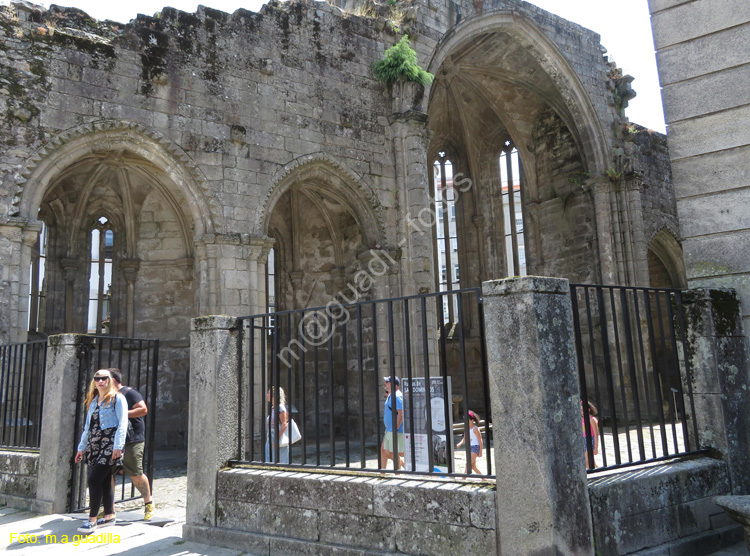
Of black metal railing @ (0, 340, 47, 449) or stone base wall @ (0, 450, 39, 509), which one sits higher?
black metal railing @ (0, 340, 47, 449)

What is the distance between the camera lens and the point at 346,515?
4.21 meters

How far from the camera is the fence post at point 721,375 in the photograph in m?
4.59

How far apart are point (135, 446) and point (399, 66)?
8583 mm

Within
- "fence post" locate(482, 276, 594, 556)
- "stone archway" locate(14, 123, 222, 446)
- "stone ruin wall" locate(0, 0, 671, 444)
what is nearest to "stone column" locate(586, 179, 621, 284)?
"stone ruin wall" locate(0, 0, 671, 444)

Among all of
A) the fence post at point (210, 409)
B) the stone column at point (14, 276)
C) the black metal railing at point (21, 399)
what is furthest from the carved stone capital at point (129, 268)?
the fence post at point (210, 409)

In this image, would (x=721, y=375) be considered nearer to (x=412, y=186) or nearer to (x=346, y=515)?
(x=346, y=515)

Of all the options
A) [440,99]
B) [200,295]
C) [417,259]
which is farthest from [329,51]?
[440,99]

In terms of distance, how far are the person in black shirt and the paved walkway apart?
0.24 meters

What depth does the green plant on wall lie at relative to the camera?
1204 centimetres

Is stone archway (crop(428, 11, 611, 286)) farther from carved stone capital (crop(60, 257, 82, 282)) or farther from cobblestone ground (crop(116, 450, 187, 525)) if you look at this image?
cobblestone ground (crop(116, 450, 187, 525))

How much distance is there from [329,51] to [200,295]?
16.5 feet

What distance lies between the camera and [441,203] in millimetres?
19984

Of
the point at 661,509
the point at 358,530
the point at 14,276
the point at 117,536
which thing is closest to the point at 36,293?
the point at 14,276

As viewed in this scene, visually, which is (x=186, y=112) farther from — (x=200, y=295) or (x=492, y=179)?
(x=492, y=179)
